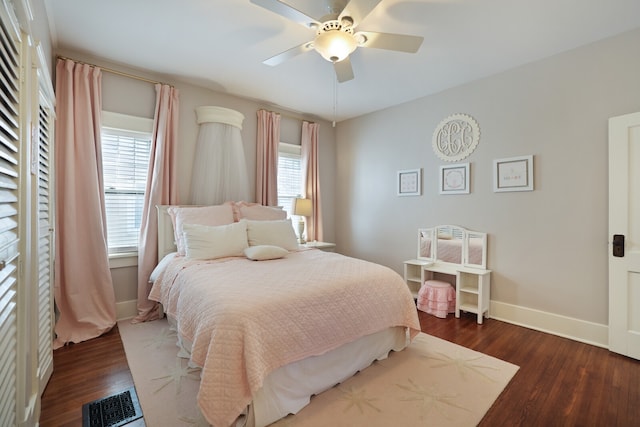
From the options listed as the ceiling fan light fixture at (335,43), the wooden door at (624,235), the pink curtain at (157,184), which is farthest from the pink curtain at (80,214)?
the wooden door at (624,235)

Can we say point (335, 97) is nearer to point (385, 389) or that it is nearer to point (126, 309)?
point (385, 389)

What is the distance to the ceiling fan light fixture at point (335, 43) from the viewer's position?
6.46ft

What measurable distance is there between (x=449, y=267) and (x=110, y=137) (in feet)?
13.0

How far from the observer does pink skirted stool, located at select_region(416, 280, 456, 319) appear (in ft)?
10.6

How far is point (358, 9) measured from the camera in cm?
179

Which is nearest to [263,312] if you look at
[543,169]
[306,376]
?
[306,376]

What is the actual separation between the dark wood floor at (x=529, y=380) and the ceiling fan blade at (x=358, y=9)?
2.50 meters

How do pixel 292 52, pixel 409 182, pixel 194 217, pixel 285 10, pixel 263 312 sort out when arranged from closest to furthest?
pixel 263 312
pixel 285 10
pixel 292 52
pixel 194 217
pixel 409 182

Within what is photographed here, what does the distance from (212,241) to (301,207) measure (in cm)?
162

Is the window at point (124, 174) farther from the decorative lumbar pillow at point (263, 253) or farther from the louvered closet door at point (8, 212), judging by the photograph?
the louvered closet door at point (8, 212)

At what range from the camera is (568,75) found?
8.79 ft

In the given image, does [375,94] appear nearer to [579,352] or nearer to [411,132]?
[411,132]

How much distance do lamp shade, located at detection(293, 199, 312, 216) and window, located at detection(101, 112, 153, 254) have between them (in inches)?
71.4

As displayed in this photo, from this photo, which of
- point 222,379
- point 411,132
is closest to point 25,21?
point 222,379
